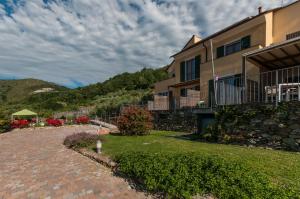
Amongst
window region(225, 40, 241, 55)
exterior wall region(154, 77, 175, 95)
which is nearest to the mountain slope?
exterior wall region(154, 77, 175, 95)

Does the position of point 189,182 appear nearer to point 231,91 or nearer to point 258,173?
point 258,173

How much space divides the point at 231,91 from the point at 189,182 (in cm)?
702

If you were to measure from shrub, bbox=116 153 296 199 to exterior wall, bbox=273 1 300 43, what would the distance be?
12489mm

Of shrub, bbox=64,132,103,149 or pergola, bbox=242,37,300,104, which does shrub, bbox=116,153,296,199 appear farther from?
pergola, bbox=242,37,300,104

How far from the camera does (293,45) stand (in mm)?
9805

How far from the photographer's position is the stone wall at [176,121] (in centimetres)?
1536

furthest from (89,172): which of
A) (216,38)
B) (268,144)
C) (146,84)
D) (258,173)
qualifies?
(146,84)

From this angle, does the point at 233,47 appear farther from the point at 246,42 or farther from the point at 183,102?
the point at 183,102

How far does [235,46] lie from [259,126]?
32.7 ft

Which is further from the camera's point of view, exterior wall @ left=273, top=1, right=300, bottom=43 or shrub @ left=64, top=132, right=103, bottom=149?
exterior wall @ left=273, top=1, right=300, bottom=43

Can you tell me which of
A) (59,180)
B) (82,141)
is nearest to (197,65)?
(82,141)

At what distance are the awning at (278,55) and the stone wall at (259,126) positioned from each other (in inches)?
115

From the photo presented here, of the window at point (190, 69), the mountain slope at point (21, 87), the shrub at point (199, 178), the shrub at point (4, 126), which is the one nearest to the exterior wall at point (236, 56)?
the window at point (190, 69)

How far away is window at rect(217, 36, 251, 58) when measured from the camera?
15.5 m
